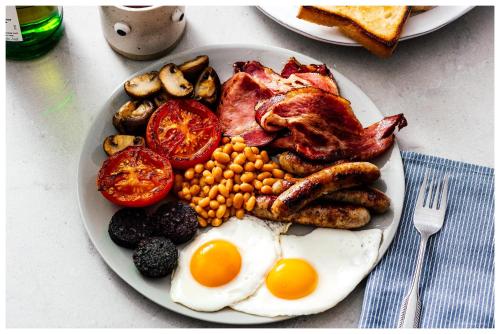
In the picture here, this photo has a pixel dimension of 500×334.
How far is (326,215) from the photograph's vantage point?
2854mm

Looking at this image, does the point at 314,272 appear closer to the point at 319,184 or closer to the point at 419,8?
the point at 319,184

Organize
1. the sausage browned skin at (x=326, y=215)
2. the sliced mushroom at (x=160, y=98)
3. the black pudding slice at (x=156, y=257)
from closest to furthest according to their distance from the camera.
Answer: the black pudding slice at (x=156, y=257) < the sausage browned skin at (x=326, y=215) < the sliced mushroom at (x=160, y=98)

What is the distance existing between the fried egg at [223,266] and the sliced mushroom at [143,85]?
0.66 metres

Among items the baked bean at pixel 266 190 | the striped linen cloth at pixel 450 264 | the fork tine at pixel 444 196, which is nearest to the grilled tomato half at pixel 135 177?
the baked bean at pixel 266 190

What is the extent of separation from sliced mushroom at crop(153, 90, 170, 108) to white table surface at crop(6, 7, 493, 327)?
0.35 m

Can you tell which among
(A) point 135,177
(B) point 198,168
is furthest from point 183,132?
(A) point 135,177

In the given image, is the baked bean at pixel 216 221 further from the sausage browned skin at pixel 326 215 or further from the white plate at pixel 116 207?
the white plate at pixel 116 207

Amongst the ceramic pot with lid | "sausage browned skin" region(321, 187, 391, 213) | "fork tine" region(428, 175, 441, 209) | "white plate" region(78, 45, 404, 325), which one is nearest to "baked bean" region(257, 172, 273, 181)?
"sausage browned skin" region(321, 187, 391, 213)

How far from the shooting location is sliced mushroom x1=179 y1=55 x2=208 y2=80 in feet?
10.3

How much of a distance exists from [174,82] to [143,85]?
5.4 inches

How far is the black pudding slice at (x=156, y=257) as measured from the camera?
2748mm

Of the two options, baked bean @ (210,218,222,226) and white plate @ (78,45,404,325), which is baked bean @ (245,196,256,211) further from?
white plate @ (78,45,404,325)
